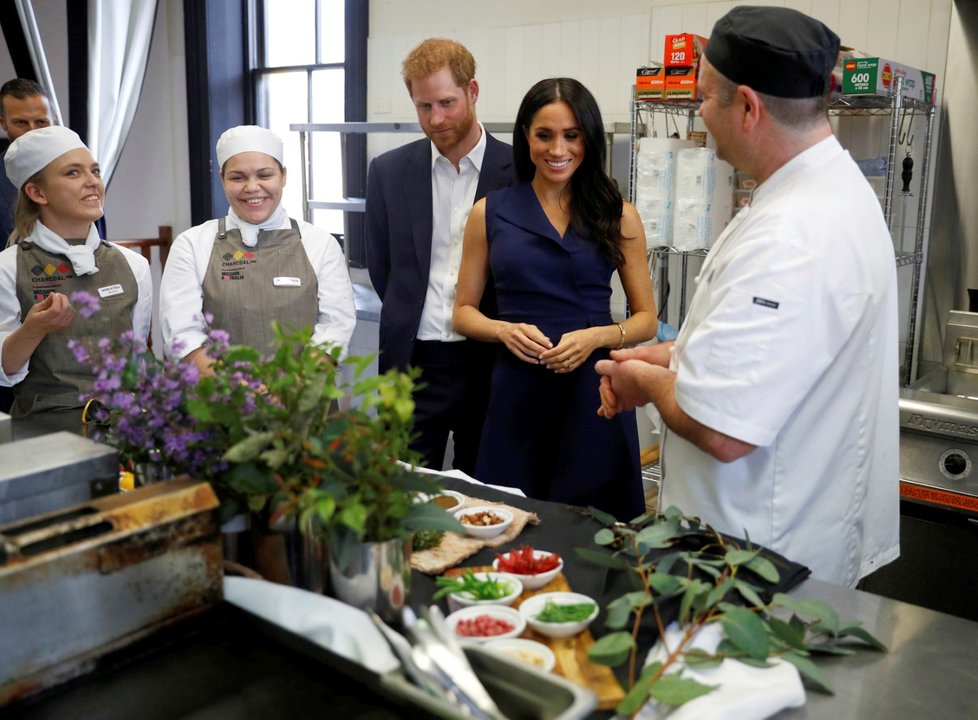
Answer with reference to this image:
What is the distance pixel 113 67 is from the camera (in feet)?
15.1

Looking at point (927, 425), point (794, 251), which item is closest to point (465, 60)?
point (794, 251)

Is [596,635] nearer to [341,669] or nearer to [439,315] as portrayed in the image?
[341,669]

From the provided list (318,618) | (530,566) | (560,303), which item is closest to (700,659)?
(530,566)

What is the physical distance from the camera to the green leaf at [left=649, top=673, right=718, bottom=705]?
93 cm

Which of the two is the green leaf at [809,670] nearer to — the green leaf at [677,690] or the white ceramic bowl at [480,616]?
the green leaf at [677,690]

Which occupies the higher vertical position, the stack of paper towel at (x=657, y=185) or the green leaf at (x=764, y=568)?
the stack of paper towel at (x=657, y=185)

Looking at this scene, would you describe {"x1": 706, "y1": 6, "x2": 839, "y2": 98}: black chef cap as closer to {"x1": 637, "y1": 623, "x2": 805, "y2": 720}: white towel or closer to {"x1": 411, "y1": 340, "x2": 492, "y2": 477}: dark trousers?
{"x1": 637, "y1": 623, "x2": 805, "y2": 720}: white towel

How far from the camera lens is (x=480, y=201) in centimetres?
244

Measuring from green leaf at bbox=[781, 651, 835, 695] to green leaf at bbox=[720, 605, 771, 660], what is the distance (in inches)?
1.1

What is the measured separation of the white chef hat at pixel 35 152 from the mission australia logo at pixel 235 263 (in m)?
0.50

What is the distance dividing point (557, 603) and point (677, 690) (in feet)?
0.75

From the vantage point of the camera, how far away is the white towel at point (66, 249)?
234 centimetres

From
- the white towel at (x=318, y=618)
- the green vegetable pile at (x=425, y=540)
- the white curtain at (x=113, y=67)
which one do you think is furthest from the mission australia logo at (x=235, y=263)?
the white curtain at (x=113, y=67)

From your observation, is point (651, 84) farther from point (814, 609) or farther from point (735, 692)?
point (735, 692)
